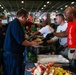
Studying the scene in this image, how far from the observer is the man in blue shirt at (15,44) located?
378 cm

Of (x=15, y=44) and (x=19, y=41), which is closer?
(x=19, y=41)

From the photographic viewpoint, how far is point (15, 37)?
149 inches

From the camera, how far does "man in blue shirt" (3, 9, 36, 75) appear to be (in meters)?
3.78

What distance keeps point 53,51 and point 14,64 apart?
83 centimetres

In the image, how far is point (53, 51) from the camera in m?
4.28

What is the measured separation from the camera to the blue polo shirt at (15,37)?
3.76 meters

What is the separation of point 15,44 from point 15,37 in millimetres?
184

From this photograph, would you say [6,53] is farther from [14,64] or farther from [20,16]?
[20,16]

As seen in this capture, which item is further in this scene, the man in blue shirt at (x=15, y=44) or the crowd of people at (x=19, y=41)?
the man in blue shirt at (x=15, y=44)

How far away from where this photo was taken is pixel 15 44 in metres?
3.92

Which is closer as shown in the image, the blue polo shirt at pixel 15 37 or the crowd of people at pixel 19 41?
the crowd of people at pixel 19 41

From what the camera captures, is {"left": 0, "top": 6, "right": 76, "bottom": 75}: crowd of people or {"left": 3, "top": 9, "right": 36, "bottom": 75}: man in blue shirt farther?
{"left": 3, "top": 9, "right": 36, "bottom": 75}: man in blue shirt

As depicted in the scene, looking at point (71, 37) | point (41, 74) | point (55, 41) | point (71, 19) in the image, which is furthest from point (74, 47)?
point (55, 41)

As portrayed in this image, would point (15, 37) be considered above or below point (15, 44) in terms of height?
above
